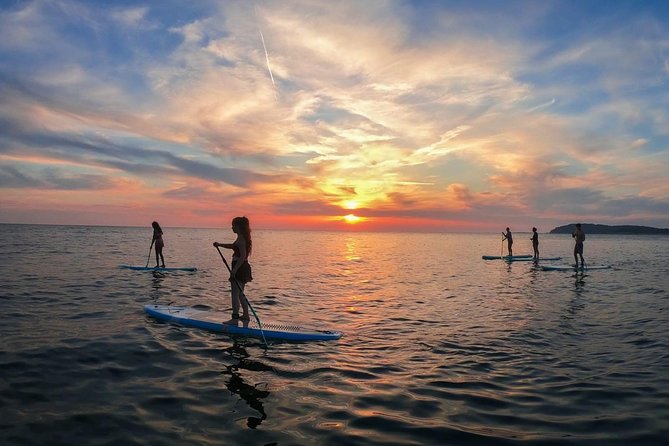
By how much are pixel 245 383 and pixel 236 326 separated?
154 inches

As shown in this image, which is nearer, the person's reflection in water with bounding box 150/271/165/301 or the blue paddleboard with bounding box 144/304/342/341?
the blue paddleboard with bounding box 144/304/342/341

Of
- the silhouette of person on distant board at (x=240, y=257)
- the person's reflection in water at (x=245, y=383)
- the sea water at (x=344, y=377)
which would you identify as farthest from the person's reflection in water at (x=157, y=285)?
the person's reflection in water at (x=245, y=383)

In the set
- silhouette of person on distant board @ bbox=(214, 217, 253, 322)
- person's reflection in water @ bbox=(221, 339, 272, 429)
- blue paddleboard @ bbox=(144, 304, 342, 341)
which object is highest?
silhouette of person on distant board @ bbox=(214, 217, 253, 322)

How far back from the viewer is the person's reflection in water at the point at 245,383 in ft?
21.9

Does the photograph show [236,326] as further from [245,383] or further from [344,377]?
[344,377]

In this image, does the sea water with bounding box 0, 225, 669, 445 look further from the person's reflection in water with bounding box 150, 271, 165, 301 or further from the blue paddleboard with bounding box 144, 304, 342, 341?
the person's reflection in water with bounding box 150, 271, 165, 301

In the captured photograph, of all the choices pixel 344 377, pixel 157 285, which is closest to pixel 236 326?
pixel 344 377

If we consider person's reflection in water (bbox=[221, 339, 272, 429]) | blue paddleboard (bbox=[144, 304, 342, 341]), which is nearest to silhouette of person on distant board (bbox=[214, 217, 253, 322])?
blue paddleboard (bbox=[144, 304, 342, 341])

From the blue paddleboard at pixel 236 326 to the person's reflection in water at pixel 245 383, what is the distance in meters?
0.98

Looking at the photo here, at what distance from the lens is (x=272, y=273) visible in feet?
105

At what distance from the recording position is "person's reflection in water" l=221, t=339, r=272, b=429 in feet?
21.9

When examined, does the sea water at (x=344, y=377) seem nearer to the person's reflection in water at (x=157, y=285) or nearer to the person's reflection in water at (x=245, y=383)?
the person's reflection in water at (x=245, y=383)

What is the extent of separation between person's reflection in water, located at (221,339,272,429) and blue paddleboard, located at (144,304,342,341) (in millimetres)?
975

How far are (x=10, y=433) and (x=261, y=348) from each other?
18.0 ft
